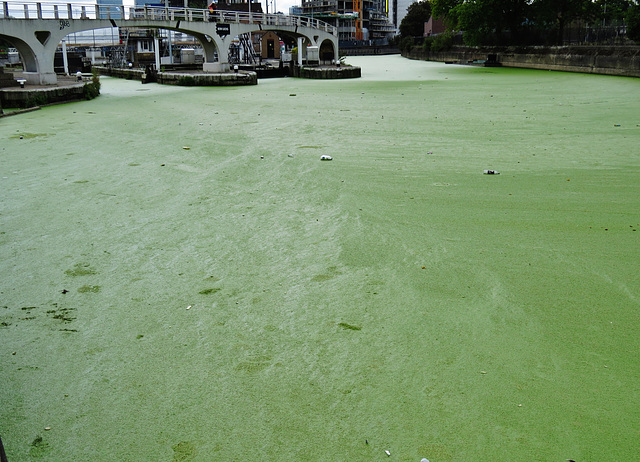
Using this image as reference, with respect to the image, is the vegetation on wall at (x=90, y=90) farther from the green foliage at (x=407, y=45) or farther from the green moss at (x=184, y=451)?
the green foliage at (x=407, y=45)

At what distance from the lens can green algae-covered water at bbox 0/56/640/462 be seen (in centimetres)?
276

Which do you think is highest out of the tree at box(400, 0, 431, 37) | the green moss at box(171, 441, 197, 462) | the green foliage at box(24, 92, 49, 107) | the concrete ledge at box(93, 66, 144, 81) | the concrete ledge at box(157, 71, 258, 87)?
the tree at box(400, 0, 431, 37)

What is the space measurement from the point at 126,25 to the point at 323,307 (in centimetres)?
2490

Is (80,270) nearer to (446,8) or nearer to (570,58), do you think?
(570,58)

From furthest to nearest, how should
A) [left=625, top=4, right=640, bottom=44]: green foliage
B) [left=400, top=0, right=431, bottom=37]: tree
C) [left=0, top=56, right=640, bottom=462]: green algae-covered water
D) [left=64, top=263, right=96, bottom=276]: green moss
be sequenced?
[left=400, top=0, right=431, bottom=37]: tree, [left=625, top=4, right=640, bottom=44]: green foliage, [left=64, top=263, right=96, bottom=276]: green moss, [left=0, top=56, right=640, bottom=462]: green algae-covered water

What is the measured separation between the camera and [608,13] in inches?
1398

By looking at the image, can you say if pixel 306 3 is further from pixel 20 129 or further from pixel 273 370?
pixel 273 370

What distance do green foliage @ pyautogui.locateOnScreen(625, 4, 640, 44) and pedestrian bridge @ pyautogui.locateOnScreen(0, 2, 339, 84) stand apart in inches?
669

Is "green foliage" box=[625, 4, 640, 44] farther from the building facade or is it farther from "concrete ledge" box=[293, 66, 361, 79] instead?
the building facade

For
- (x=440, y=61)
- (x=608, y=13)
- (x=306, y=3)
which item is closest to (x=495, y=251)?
(x=608, y=13)

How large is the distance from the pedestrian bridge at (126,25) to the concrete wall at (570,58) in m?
11.6

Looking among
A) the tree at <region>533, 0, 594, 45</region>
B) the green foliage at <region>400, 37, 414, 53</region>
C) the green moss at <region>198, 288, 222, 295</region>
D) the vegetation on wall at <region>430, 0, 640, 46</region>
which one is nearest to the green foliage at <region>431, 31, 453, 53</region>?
the vegetation on wall at <region>430, 0, 640, 46</region>

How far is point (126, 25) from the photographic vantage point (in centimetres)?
2578

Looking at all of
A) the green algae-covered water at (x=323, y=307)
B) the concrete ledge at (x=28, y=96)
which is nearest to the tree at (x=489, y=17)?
the concrete ledge at (x=28, y=96)
